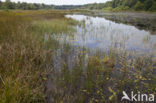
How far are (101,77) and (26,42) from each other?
465cm

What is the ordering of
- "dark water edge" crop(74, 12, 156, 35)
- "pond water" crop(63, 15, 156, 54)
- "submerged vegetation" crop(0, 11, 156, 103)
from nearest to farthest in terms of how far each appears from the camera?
"submerged vegetation" crop(0, 11, 156, 103) → "pond water" crop(63, 15, 156, 54) → "dark water edge" crop(74, 12, 156, 35)

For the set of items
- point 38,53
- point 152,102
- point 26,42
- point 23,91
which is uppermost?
point 26,42

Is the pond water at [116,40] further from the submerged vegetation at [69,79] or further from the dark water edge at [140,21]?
the dark water edge at [140,21]

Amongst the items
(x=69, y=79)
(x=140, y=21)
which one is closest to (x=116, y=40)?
(x=69, y=79)

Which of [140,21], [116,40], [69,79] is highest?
[140,21]

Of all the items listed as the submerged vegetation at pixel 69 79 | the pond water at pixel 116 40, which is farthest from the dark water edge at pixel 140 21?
the submerged vegetation at pixel 69 79

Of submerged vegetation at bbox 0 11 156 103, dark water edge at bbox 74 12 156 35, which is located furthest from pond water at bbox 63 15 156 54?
dark water edge at bbox 74 12 156 35

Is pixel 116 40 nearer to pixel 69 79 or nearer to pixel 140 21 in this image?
pixel 69 79

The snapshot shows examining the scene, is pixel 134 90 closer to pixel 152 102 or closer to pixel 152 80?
pixel 152 102

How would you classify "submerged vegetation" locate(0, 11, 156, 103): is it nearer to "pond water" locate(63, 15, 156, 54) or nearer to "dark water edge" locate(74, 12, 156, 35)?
"pond water" locate(63, 15, 156, 54)

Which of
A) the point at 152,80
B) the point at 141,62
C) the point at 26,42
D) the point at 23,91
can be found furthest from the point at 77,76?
the point at 26,42

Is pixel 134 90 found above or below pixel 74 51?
below

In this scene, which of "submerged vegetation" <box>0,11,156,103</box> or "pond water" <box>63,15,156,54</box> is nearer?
"submerged vegetation" <box>0,11,156,103</box>

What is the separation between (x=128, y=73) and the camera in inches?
173
